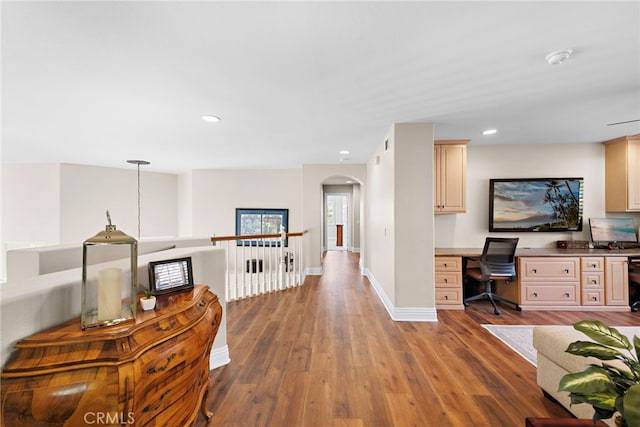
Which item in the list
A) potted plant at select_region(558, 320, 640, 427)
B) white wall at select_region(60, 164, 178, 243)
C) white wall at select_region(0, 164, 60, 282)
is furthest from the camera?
white wall at select_region(60, 164, 178, 243)

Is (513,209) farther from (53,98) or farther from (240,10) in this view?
(53,98)

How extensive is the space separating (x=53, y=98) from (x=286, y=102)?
2.26m

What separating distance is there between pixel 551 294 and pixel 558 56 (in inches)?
122

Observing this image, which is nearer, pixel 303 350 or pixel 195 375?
pixel 195 375

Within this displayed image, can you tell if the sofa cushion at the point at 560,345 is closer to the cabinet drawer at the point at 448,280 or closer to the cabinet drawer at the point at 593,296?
the cabinet drawer at the point at 448,280

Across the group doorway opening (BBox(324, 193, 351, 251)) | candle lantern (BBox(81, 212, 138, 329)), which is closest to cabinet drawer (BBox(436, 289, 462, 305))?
candle lantern (BBox(81, 212, 138, 329))

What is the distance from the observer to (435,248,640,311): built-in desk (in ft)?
10.8

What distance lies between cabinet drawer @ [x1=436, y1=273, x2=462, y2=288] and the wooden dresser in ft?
10.7

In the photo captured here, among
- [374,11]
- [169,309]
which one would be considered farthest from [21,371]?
[374,11]

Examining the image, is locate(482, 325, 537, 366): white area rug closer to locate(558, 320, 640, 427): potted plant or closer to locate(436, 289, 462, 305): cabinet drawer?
locate(436, 289, 462, 305): cabinet drawer

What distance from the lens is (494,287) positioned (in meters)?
3.82

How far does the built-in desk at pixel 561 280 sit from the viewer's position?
3291 mm

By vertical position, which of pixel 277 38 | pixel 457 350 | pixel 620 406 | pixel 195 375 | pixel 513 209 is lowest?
pixel 457 350

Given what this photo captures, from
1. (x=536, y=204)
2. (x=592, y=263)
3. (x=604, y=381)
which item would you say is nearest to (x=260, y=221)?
(x=536, y=204)
